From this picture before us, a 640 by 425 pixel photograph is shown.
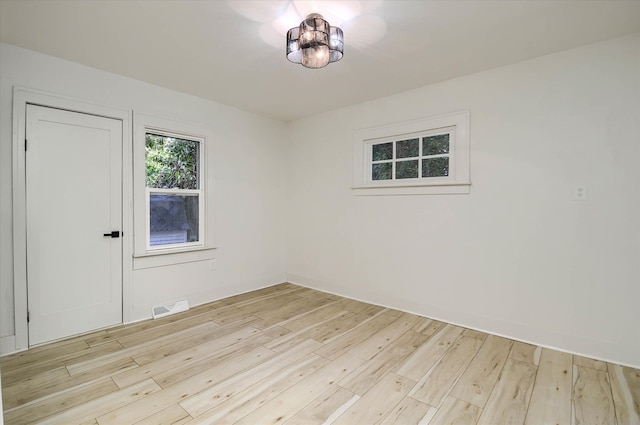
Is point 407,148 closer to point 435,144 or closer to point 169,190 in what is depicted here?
point 435,144

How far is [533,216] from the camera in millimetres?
2758

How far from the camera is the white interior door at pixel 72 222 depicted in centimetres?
268

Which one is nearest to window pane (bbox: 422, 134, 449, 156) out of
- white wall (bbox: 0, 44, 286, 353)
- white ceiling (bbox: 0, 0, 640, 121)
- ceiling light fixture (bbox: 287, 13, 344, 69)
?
white ceiling (bbox: 0, 0, 640, 121)

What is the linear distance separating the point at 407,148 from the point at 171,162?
275cm

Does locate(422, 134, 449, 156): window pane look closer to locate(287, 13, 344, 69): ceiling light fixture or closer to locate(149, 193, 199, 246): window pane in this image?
locate(287, 13, 344, 69): ceiling light fixture

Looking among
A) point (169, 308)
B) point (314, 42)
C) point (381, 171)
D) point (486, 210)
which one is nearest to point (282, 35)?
point (314, 42)

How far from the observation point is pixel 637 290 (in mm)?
2354

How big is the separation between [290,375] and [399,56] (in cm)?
273

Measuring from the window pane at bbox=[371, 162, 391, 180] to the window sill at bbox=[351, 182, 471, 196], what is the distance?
13 centimetres

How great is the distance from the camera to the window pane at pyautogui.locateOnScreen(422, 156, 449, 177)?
333 cm

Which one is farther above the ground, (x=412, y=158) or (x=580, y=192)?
(x=412, y=158)

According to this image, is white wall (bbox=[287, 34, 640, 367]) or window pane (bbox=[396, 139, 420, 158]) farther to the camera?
window pane (bbox=[396, 139, 420, 158])

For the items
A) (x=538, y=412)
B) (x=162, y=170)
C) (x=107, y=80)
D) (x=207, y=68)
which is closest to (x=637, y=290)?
(x=538, y=412)

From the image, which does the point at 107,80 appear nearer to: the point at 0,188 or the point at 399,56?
the point at 0,188
